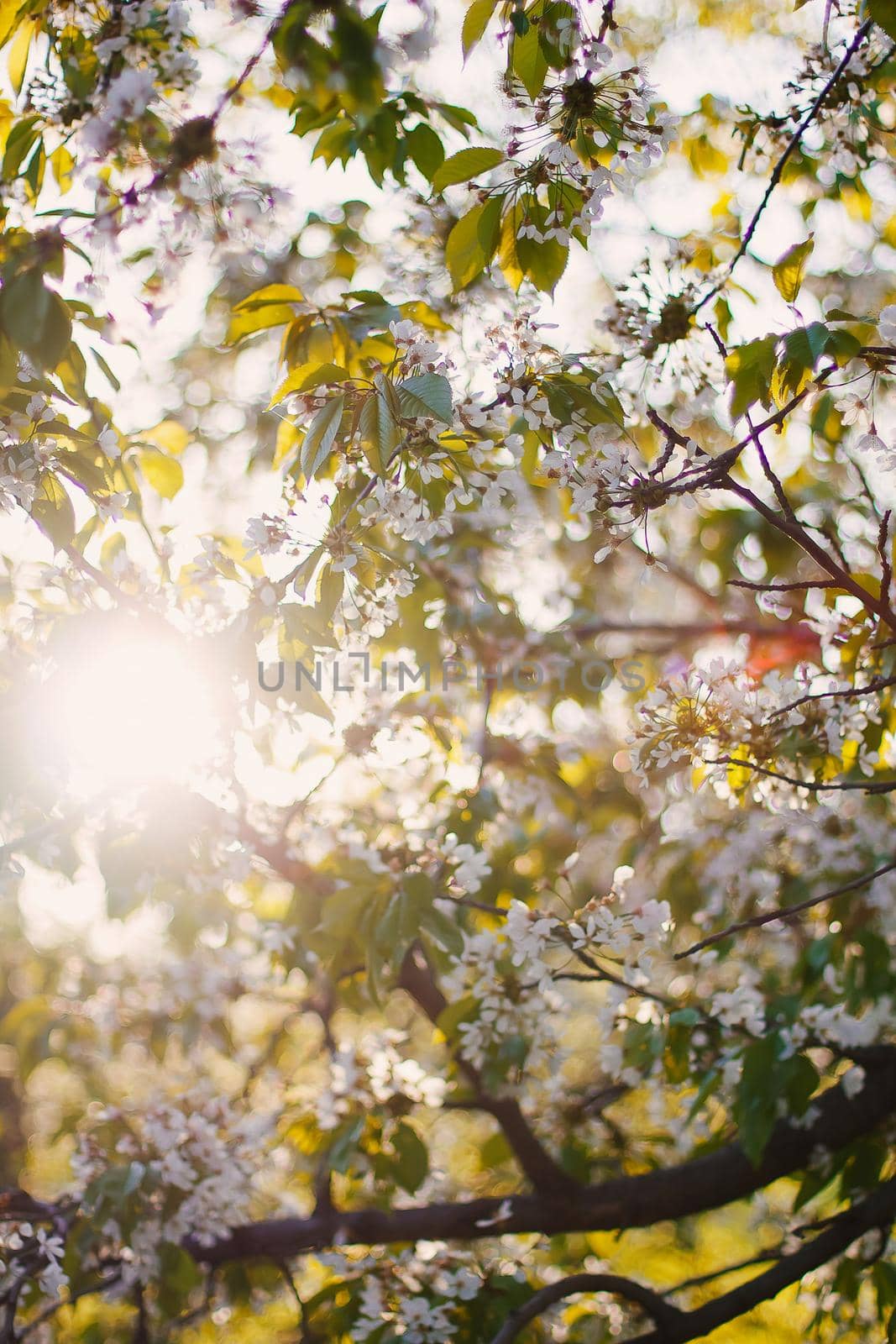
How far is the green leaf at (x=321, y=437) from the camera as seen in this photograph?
48.7 inches

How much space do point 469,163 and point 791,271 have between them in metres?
0.48

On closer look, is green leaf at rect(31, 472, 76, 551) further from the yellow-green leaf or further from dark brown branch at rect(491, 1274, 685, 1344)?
dark brown branch at rect(491, 1274, 685, 1344)

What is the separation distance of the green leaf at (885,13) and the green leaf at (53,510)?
4.32ft

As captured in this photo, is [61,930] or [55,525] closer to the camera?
[55,525]

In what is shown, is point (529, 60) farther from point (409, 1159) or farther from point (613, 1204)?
point (613, 1204)

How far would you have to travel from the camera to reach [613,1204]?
7.76 feet

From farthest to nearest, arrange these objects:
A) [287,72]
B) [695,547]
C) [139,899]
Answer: [695,547]
[139,899]
[287,72]

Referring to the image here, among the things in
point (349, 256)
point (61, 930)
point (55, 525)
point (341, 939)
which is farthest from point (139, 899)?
point (61, 930)

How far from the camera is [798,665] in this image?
1706mm

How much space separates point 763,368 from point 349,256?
1566 millimetres

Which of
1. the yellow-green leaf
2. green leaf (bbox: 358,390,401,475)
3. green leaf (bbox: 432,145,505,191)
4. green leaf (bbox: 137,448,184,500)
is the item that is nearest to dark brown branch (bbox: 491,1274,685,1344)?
green leaf (bbox: 358,390,401,475)

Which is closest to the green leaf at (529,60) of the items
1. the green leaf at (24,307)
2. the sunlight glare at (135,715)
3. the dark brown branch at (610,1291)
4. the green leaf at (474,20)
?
the green leaf at (474,20)

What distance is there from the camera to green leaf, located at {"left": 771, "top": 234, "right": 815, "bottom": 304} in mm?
1403

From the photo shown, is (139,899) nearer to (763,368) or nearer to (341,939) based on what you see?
(341,939)
